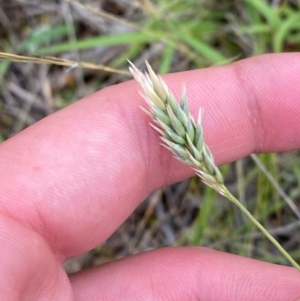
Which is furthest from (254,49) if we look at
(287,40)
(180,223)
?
(180,223)

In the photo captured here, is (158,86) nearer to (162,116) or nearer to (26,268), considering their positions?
(162,116)

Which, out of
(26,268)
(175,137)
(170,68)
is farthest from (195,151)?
(170,68)

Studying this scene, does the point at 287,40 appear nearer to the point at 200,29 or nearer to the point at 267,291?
the point at 200,29

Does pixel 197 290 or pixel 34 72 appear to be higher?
pixel 34 72

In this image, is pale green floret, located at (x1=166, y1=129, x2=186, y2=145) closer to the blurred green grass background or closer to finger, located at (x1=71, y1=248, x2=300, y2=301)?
finger, located at (x1=71, y1=248, x2=300, y2=301)

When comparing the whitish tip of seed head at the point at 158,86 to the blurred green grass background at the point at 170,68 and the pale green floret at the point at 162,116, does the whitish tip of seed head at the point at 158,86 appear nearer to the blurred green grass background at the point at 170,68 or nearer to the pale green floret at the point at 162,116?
the pale green floret at the point at 162,116
